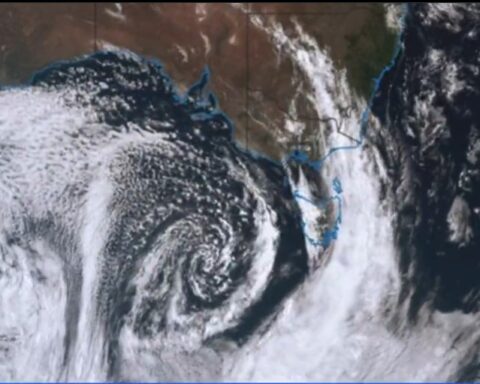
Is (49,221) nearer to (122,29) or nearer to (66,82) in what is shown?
(66,82)

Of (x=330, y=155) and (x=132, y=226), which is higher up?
(x=330, y=155)

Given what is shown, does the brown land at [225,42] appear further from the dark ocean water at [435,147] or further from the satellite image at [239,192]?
the dark ocean water at [435,147]

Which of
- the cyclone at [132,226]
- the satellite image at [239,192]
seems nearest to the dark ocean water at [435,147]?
the satellite image at [239,192]

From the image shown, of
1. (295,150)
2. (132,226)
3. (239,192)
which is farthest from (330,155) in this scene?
(132,226)

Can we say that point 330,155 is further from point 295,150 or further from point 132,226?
point 132,226

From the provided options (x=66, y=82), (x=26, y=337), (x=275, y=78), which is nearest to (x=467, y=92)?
(x=275, y=78)
